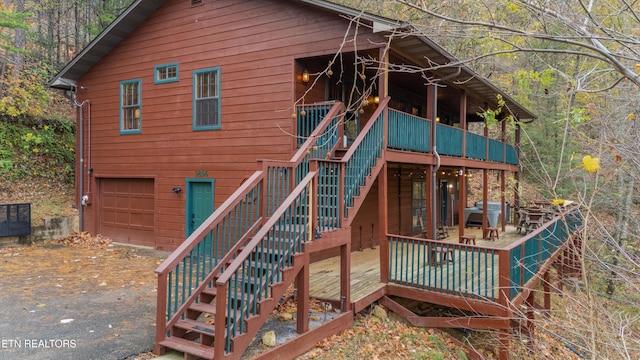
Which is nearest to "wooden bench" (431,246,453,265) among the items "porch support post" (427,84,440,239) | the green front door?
"porch support post" (427,84,440,239)

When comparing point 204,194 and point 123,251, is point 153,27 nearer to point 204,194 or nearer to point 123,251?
point 204,194

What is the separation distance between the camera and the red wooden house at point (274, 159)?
18.0 ft

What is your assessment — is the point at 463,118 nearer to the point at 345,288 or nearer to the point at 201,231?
the point at 345,288

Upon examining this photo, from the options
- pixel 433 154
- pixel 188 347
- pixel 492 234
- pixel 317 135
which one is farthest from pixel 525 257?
pixel 492 234

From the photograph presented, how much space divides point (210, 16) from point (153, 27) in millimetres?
2187

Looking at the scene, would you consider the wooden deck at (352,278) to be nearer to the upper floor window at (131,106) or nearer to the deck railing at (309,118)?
the deck railing at (309,118)

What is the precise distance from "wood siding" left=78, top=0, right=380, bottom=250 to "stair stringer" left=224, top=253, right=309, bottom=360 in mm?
3633

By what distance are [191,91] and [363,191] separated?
6.21 m

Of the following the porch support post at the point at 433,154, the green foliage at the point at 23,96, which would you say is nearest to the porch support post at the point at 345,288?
the porch support post at the point at 433,154

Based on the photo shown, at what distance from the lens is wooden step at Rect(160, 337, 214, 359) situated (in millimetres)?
4453

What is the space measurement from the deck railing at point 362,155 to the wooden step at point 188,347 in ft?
10.1

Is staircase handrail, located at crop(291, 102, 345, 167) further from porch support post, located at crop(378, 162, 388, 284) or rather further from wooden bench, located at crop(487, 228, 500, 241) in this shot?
wooden bench, located at crop(487, 228, 500, 241)

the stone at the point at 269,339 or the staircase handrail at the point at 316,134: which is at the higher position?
the staircase handrail at the point at 316,134

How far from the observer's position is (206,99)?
10695 millimetres
